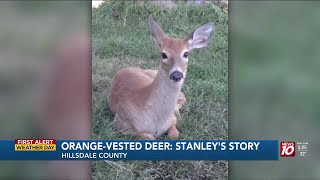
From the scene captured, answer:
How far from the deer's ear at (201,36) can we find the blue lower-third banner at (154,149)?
0.62m

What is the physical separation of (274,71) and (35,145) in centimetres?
161

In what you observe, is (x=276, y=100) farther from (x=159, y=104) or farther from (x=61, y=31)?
(x=61, y=31)

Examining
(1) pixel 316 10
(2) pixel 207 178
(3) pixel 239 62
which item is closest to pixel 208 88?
(3) pixel 239 62

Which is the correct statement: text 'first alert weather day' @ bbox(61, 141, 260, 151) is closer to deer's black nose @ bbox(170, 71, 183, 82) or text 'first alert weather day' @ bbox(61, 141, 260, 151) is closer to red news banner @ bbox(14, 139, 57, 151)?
red news banner @ bbox(14, 139, 57, 151)

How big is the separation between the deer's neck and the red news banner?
69 cm

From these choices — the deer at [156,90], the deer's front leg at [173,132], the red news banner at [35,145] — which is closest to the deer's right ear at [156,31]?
the deer at [156,90]

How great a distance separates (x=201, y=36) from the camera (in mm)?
3756

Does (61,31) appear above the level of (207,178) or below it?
above

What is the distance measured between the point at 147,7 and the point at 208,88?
2.16 feet

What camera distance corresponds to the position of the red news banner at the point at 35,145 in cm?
375

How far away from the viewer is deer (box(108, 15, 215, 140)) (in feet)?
12.3

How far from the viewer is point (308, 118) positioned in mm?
3777

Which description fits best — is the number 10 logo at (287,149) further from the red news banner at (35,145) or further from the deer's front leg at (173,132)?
the red news banner at (35,145)

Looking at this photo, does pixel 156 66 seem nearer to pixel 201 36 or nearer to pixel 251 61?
pixel 201 36
